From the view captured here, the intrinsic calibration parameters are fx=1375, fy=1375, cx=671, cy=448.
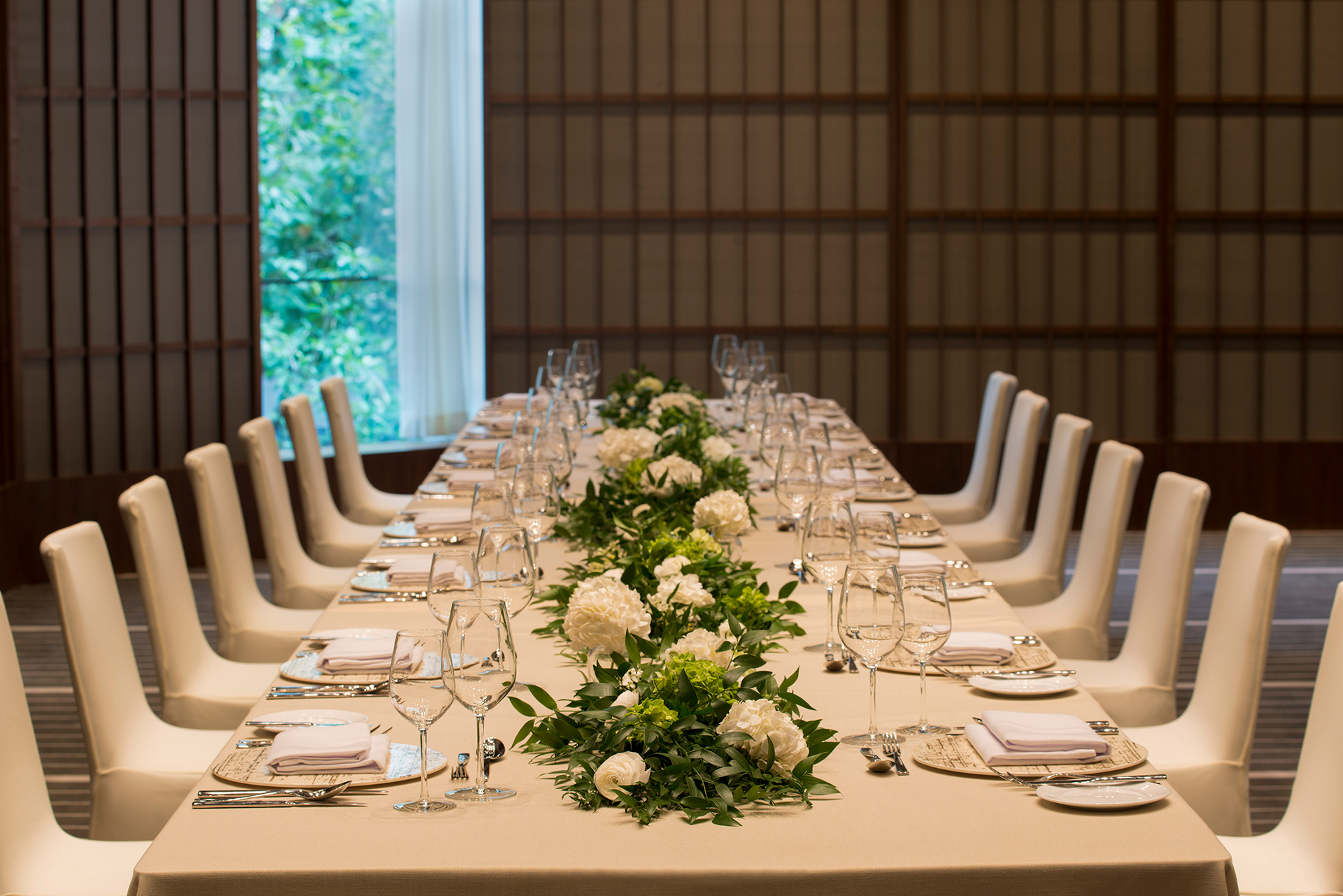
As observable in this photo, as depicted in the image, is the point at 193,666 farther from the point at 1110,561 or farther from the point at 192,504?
the point at 192,504

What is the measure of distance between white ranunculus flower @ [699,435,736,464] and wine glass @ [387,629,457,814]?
1.83 metres

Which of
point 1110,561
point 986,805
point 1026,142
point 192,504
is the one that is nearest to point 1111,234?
point 1026,142

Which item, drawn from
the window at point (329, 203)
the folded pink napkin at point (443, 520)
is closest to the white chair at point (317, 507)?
the folded pink napkin at point (443, 520)

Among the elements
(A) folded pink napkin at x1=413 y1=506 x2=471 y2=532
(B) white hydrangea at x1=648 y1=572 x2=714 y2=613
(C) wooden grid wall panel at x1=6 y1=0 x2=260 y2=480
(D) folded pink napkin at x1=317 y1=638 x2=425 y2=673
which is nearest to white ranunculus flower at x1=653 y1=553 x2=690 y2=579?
(B) white hydrangea at x1=648 y1=572 x2=714 y2=613

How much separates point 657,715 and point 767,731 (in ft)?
0.41

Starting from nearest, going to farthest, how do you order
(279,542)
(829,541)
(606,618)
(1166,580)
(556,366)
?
(606,618) → (829,541) → (1166,580) → (279,542) → (556,366)

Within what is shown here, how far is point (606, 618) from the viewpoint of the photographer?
182cm

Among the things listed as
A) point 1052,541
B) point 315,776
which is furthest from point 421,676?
point 1052,541

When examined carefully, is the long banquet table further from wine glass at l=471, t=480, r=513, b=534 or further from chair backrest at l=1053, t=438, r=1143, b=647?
chair backrest at l=1053, t=438, r=1143, b=647

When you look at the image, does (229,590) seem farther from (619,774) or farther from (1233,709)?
(1233,709)

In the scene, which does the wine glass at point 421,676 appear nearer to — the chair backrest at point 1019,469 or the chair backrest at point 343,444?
the chair backrest at point 1019,469

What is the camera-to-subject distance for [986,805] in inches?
62.2

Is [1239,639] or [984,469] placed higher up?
[984,469]

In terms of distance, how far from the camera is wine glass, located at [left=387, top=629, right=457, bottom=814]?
1475 mm
